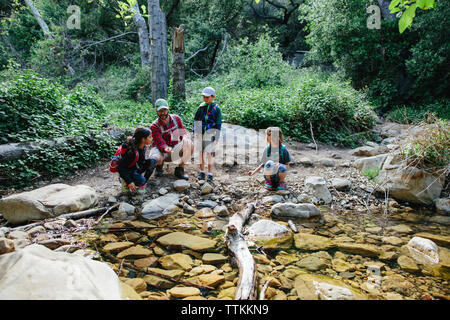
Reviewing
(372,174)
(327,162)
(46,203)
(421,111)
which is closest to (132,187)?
(46,203)

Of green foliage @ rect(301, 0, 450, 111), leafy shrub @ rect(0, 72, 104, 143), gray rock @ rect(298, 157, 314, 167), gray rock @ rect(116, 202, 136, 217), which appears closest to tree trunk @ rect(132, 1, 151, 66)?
leafy shrub @ rect(0, 72, 104, 143)

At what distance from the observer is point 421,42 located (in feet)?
34.8

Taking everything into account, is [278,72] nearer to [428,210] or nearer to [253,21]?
[428,210]

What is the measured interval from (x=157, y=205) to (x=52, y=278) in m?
2.26

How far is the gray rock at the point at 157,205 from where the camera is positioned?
398 centimetres

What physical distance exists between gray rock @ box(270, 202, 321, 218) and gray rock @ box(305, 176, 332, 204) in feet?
1.94

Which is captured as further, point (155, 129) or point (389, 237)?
point (155, 129)

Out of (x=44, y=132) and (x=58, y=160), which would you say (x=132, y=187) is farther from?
(x=44, y=132)

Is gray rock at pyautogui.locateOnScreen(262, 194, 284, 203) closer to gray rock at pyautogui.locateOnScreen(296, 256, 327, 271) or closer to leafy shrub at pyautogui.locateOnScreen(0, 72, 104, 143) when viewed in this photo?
gray rock at pyautogui.locateOnScreen(296, 256, 327, 271)

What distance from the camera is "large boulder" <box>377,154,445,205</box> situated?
4.43 metres

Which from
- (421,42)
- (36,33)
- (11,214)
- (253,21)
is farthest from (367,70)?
(36,33)

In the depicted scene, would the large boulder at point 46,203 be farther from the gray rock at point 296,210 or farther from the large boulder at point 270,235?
the gray rock at point 296,210
